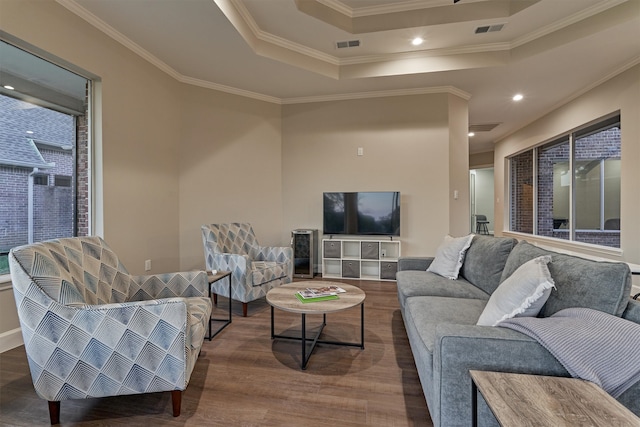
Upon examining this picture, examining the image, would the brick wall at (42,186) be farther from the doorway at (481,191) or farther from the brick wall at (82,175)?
the doorway at (481,191)

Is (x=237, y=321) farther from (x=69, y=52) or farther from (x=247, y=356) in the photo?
(x=69, y=52)

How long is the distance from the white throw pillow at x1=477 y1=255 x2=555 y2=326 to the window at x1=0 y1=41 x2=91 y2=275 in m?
3.63

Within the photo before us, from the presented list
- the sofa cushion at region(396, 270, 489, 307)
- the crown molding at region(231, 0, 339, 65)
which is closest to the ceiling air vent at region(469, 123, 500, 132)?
the crown molding at region(231, 0, 339, 65)

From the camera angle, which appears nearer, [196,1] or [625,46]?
[196,1]

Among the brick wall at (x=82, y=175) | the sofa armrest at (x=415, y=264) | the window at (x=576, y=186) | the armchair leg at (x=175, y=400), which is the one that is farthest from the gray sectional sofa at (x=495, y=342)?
the window at (x=576, y=186)

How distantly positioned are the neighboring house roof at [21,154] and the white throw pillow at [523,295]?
3.77 m

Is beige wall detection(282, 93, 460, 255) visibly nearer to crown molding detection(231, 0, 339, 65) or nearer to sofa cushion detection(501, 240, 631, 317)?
crown molding detection(231, 0, 339, 65)

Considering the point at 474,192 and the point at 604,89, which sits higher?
the point at 604,89

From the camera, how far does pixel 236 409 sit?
5.49ft

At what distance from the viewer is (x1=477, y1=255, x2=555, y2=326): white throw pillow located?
4.75 ft

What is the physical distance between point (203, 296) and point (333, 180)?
3063 mm

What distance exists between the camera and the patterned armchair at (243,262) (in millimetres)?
3059

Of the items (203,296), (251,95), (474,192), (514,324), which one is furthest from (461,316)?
(474,192)

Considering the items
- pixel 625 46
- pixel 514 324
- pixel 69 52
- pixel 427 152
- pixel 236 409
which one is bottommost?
pixel 236 409
